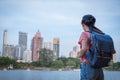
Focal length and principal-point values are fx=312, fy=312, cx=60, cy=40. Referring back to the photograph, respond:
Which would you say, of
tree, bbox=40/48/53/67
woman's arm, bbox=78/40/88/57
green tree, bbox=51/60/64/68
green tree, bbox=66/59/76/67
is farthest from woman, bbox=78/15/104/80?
green tree, bbox=66/59/76/67

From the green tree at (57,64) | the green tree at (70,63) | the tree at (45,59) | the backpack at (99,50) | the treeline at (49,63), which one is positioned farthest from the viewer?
the green tree at (70,63)

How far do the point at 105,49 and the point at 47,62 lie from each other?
1938 inches

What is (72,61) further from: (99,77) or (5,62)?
(99,77)

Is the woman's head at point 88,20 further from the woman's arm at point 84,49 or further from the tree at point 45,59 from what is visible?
the tree at point 45,59

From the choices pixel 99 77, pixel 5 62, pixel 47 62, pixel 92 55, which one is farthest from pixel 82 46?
pixel 47 62

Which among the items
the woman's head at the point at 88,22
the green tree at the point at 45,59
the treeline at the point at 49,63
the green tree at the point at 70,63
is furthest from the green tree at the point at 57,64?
the woman's head at the point at 88,22

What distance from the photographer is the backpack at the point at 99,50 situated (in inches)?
57.5

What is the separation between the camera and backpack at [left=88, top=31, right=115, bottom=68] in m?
1.46

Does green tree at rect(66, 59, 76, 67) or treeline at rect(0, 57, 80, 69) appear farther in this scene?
green tree at rect(66, 59, 76, 67)

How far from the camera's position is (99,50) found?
1462 mm

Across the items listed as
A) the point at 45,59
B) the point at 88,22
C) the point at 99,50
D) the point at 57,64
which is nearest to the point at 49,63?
the point at 45,59

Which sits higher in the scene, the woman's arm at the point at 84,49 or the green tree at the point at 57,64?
the woman's arm at the point at 84,49

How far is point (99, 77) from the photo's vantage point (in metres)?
1.51

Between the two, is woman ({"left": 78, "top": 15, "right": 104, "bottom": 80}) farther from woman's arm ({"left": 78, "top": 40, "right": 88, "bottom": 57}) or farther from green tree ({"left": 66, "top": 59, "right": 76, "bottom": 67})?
green tree ({"left": 66, "top": 59, "right": 76, "bottom": 67})
